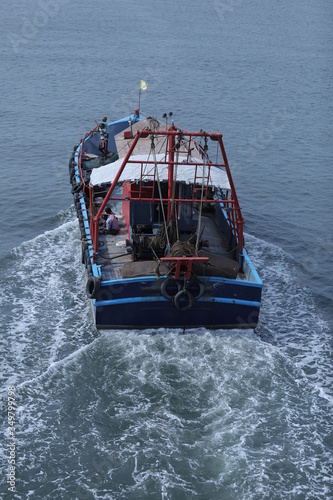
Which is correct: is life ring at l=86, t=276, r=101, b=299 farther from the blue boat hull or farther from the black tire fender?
the black tire fender

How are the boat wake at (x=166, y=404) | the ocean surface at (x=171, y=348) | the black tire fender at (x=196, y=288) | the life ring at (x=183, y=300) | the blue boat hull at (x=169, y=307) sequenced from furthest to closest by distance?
the blue boat hull at (x=169, y=307) < the black tire fender at (x=196, y=288) < the life ring at (x=183, y=300) < the ocean surface at (x=171, y=348) < the boat wake at (x=166, y=404)

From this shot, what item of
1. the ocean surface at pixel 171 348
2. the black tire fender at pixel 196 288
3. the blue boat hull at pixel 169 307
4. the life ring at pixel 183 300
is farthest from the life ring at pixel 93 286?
the black tire fender at pixel 196 288

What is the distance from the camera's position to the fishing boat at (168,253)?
44.4 ft

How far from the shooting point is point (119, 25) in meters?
58.3

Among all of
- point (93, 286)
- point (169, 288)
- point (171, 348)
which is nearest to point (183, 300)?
point (169, 288)

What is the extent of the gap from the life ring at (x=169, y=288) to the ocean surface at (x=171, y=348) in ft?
3.45

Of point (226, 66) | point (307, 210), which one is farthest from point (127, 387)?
point (226, 66)

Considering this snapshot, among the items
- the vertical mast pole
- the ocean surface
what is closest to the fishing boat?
the vertical mast pole

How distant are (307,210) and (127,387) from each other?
1375cm

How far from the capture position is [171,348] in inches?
531

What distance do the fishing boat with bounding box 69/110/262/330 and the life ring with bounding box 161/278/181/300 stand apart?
0.07 ft

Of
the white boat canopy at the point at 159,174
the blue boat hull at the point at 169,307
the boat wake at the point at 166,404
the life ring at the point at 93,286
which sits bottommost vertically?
the boat wake at the point at 166,404

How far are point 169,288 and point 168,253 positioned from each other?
0.99m

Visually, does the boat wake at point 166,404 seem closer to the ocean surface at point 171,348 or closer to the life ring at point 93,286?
the ocean surface at point 171,348
